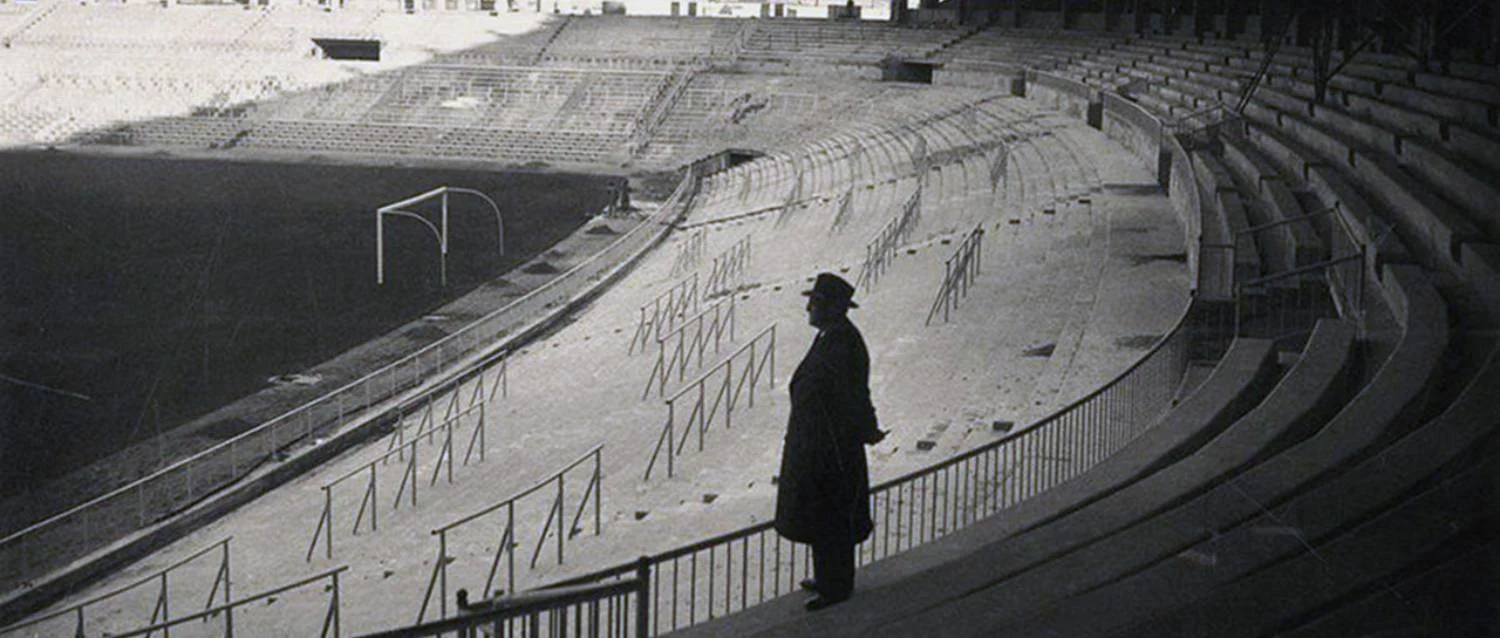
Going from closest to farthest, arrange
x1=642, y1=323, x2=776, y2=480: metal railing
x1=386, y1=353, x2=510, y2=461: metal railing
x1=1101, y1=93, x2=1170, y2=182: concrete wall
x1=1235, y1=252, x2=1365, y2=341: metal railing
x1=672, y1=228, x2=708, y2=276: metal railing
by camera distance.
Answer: x1=1235, y1=252, x2=1365, y2=341: metal railing → x1=642, y1=323, x2=776, y2=480: metal railing → x1=386, y1=353, x2=510, y2=461: metal railing → x1=1101, y1=93, x2=1170, y2=182: concrete wall → x1=672, y1=228, x2=708, y2=276: metal railing

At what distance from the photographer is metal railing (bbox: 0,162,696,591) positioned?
16.5 meters

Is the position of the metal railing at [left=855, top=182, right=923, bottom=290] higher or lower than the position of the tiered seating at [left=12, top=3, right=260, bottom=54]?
lower

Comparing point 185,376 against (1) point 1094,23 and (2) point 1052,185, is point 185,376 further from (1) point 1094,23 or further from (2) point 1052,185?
(1) point 1094,23

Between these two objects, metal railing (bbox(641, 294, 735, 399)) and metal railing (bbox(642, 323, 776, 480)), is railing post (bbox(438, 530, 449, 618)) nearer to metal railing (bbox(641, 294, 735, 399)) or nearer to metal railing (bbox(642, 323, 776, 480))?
metal railing (bbox(642, 323, 776, 480))

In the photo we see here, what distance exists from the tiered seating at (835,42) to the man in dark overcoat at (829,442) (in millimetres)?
51044

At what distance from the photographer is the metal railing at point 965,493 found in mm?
11234

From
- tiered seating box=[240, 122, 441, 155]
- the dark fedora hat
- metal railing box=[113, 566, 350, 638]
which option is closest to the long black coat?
the dark fedora hat

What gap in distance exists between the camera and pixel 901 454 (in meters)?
15.1

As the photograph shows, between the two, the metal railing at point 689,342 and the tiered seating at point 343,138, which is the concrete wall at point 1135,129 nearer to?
the metal railing at point 689,342

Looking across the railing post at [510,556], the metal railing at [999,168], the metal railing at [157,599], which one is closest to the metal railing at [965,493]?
the railing post at [510,556]

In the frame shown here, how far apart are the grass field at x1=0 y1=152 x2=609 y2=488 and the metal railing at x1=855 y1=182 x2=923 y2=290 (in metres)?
7.54

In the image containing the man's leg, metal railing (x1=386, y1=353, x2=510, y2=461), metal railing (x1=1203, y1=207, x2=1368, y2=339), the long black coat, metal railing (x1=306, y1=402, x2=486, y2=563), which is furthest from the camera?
metal railing (x1=386, y1=353, x2=510, y2=461)

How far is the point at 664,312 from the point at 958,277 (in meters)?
5.71

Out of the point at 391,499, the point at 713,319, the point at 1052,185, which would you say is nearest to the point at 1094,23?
the point at 1052,185
